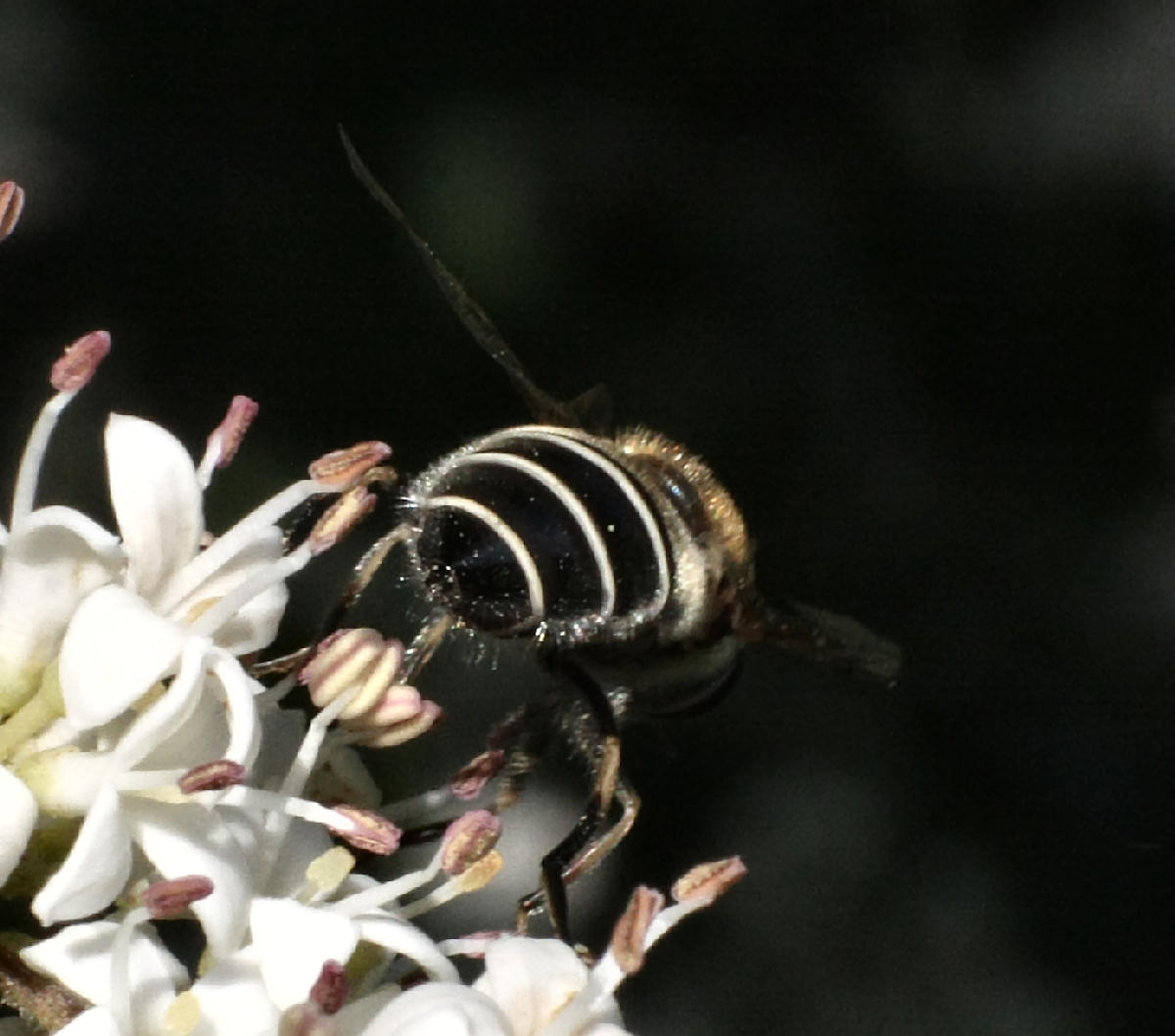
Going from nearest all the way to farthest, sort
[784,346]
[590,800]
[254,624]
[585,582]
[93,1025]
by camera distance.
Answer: [93,1025] < [254,624] < [585,582] < [590,800] < [784,346]

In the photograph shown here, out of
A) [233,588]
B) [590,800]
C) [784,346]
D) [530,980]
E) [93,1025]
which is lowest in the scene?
[784,346]

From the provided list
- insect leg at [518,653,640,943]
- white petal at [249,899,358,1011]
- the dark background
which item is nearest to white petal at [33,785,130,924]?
white petal at [249,899,358,1011]

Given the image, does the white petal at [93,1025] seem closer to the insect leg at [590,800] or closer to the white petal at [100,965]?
the white petal at [100,965]

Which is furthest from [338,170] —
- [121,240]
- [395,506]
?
[395,506]

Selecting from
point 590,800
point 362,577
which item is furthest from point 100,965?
point 590,800

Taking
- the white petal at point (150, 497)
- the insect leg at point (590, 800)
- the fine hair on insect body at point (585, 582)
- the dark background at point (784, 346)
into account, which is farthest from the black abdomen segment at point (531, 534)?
the dark background at point (784, 346)

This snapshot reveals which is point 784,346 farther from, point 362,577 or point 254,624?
point 254,624
